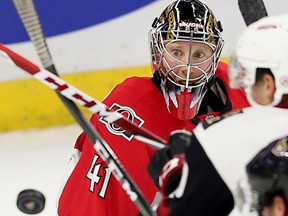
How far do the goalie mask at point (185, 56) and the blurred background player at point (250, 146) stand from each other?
437 millimetres

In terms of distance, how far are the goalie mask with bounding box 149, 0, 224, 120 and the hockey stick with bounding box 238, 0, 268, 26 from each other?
0.47 meters

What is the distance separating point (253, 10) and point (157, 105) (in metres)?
0.61

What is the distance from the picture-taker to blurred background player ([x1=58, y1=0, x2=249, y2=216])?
1.74 meters

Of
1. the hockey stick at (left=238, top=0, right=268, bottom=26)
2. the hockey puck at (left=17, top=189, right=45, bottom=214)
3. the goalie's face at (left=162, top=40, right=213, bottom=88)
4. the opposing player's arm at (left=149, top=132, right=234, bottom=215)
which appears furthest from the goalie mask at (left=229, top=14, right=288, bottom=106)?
the hockey puck at (left=17, top=189, right=45, bottom=214)

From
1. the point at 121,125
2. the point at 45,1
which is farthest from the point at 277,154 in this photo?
the point at 45,1

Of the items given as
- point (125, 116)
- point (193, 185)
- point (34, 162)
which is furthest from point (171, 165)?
point (34, 162)

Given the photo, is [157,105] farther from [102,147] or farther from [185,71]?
[102,147]

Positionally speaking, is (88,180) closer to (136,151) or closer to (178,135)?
(136,151)

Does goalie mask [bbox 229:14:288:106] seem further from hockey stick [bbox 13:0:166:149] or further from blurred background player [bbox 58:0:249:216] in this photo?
blurred background player [bbox 58:0:249:216]


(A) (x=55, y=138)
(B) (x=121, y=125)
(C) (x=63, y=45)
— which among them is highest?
(B) (x=121, y=125)

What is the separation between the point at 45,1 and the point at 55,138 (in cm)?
46

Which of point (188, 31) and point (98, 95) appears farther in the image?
point (98, 95)

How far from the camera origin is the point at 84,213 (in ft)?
5.67

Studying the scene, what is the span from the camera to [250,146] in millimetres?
1265
